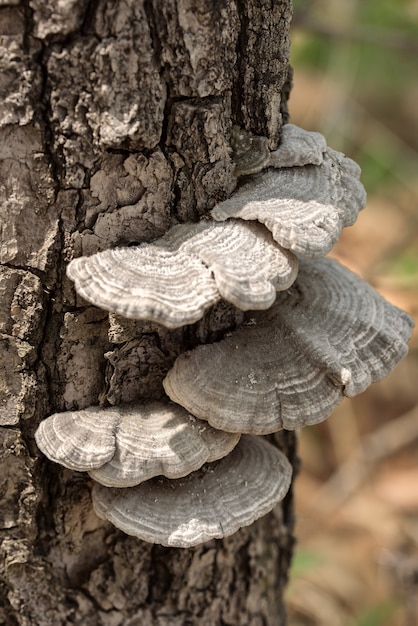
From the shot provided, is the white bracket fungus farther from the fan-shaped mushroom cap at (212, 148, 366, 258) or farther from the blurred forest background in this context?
the blurred forest background

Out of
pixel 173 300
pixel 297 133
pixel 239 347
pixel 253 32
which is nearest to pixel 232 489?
pixel 239 347

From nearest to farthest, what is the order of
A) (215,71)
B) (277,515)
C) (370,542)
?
1. (215,71)
2. (277,515)
3. (370,542)

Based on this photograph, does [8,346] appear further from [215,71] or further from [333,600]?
[333,600]

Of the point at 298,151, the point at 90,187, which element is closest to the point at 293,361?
the point at 298,151

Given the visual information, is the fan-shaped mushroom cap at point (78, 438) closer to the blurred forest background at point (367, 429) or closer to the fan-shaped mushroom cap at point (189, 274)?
the fan-shaped mushroom cap at point (189, 274)

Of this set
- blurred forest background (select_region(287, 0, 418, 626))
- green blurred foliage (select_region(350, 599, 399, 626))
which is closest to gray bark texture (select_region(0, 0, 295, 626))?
blurred forest background (select_region(287, 0, 418, 626))
